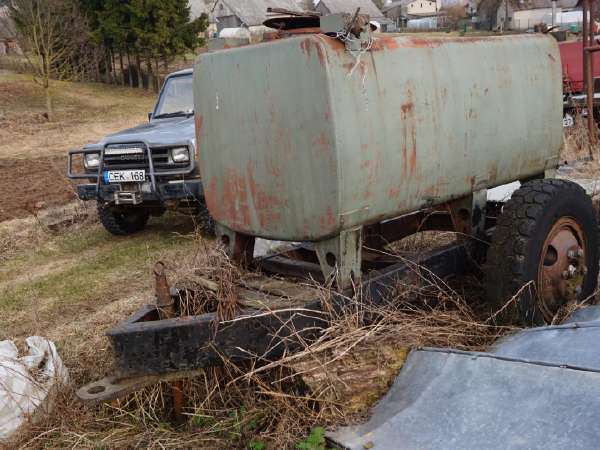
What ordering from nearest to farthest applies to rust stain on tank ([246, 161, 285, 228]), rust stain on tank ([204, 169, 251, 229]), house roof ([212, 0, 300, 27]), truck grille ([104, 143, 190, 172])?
rust stain on tank ([246, 161, 285, 228]), rust stain on tank ([204, 169, 251, 229]), truck grille ([104, 143, 190, 172]), house roof ([212, 0, 300, 27])

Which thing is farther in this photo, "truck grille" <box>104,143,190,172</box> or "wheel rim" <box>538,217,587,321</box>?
"truck grille" <box>104,143,190,172</box>

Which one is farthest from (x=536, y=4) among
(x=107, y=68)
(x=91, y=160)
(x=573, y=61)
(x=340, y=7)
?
(x=91, y=160)

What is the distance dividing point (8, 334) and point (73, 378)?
151cm

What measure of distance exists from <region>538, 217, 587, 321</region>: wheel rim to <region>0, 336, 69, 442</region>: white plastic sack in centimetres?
262

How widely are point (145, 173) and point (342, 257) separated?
4.63 meters

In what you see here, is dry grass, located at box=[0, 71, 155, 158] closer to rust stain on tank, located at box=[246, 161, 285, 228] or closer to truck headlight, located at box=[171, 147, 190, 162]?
truck headlight, located at box=[171, 147, 190, 162]

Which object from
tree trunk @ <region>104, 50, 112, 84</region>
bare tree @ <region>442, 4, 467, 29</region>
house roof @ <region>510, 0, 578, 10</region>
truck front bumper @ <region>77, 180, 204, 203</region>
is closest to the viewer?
truck front bumper @ <region>77, 180, 204, 203</region>

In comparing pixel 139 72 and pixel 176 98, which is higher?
pixel 139 72

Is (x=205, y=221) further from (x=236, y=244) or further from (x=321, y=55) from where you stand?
(x=321, y=55)

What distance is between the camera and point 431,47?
11.6 ft

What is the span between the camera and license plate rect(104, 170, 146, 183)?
7520mm

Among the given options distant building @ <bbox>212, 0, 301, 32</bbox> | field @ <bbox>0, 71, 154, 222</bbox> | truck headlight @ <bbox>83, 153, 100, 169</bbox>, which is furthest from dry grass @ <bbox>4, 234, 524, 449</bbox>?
distant building @ <bbox>212, 0, 301, 32</bbox>

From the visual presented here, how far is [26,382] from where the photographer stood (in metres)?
3.60

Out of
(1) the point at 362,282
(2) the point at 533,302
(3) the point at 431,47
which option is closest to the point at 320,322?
(1) the point at 362,282
